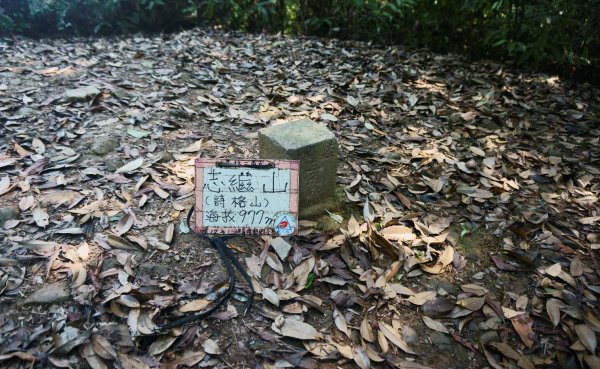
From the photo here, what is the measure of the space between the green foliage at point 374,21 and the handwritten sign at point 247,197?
112 inches

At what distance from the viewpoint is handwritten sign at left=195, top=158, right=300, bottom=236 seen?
1979 mm

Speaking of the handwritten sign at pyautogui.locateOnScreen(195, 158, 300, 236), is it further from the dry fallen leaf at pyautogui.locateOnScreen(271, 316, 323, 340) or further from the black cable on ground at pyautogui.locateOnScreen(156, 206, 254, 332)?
the dry fallen leaf at pyautogui.locateOnScreen(271, 316, 323, 340)

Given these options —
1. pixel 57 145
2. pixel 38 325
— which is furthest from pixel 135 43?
pixel 38 325

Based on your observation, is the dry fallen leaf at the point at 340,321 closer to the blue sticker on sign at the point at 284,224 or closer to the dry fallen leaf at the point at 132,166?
the blue sticker on sign at the point at 284,224

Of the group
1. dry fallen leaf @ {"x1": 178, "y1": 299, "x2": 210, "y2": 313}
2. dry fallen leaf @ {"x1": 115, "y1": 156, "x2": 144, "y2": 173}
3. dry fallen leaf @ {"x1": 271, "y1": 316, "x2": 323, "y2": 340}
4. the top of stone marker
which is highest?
the top of stone marker

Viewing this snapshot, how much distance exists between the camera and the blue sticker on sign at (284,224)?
2.05 m

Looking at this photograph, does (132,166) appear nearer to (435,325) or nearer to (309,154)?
(309,154)

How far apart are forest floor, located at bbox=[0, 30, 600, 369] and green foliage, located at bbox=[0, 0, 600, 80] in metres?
0.50

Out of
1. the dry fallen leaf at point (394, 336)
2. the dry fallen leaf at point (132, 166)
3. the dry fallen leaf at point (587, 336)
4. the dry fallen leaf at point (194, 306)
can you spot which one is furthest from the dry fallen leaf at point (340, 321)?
the dry fallen leaf at point (132, 166)

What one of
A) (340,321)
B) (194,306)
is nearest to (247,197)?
(194,306)

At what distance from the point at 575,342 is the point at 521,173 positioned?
1220mm

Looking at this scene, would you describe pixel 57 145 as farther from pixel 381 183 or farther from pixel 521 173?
pixel 521 173

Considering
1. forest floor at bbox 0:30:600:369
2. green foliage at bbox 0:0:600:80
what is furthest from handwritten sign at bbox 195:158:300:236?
green foliage at bbox 0:0:600:80

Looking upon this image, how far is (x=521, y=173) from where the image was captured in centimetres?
279
